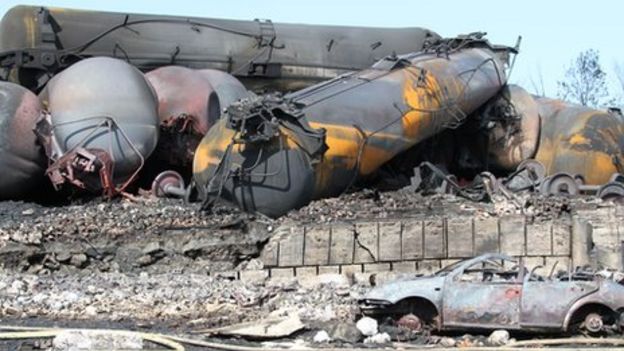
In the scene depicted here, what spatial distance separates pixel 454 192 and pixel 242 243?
321 centimetres

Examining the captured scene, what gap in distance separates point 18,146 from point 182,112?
2.19m

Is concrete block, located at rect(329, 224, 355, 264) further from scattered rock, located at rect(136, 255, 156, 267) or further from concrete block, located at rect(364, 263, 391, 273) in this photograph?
scattered rock, located at rect(136, 255, 156, 267)

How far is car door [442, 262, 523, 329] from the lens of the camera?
891 centimetres

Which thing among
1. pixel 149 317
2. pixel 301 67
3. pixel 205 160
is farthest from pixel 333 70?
pixel 149 317

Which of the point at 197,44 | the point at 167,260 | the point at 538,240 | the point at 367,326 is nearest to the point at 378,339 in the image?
the point at 367,326

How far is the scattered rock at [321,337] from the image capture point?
8625 millimetres

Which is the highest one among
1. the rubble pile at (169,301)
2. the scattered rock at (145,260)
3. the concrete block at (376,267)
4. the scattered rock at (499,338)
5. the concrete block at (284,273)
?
the scattered rock at (145,260)

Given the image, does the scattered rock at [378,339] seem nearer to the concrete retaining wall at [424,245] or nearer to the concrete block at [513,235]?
the concrete retaining wall at [424,245]

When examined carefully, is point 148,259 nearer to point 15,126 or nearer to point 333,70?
point 15,126

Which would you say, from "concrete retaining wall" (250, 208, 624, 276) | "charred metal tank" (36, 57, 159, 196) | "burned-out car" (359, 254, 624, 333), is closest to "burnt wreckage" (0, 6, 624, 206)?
"charred metal tank" (36, 57, 159, 196)

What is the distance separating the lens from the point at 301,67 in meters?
17.7

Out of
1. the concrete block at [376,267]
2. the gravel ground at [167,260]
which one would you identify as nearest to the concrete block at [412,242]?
the concrete block at [376,267]

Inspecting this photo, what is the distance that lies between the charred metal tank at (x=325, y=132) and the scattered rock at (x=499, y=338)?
3.77m

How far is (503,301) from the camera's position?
8945 millimetres
